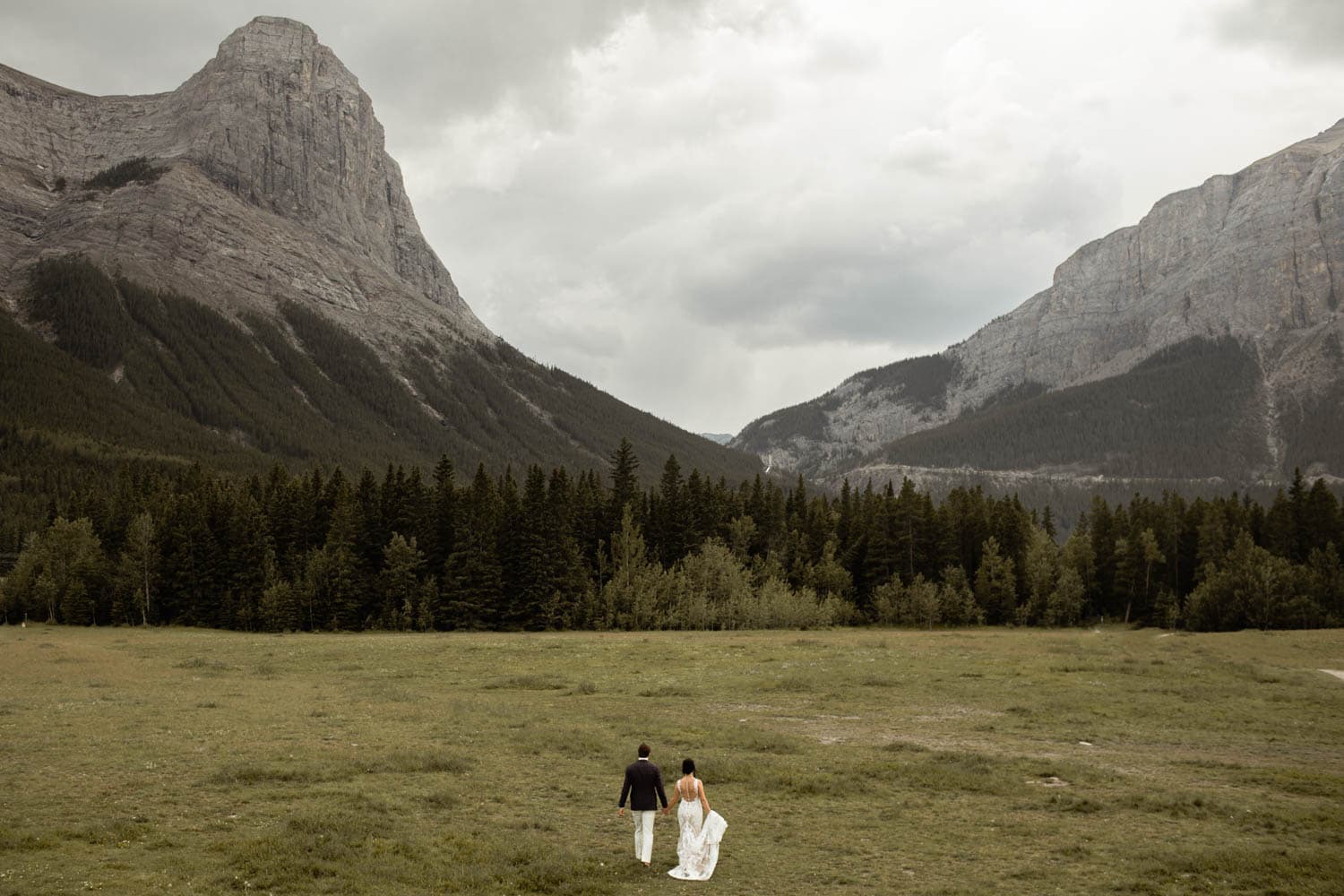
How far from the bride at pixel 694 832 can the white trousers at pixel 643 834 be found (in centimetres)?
71

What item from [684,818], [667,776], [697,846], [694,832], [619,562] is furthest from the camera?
[619,562]

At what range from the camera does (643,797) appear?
65.7 ft

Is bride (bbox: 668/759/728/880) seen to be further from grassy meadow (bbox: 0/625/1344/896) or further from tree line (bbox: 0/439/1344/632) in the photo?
tree line (bbox: 0/439/1344/632)

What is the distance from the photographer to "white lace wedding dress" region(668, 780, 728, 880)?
63.2 feet

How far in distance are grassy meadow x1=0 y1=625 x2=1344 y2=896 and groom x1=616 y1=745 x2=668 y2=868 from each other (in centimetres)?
53

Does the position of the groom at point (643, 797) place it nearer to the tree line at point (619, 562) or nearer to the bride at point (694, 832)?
the bride at point (694, 832)

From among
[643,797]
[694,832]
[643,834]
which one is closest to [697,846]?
[694,832]

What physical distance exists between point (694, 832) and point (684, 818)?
1.48ft

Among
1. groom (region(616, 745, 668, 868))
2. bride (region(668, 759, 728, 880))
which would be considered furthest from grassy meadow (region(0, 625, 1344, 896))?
bride (region(668, 759, 728, 880))

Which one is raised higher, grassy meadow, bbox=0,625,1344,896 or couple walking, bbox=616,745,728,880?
couple walking, bbox=616,745,728,880

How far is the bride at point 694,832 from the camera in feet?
63.3

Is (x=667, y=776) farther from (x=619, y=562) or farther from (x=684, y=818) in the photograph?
(x=619, y=562)

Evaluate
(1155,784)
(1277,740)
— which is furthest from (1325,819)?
(1277,740)

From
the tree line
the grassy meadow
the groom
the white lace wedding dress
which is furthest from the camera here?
the tree line
